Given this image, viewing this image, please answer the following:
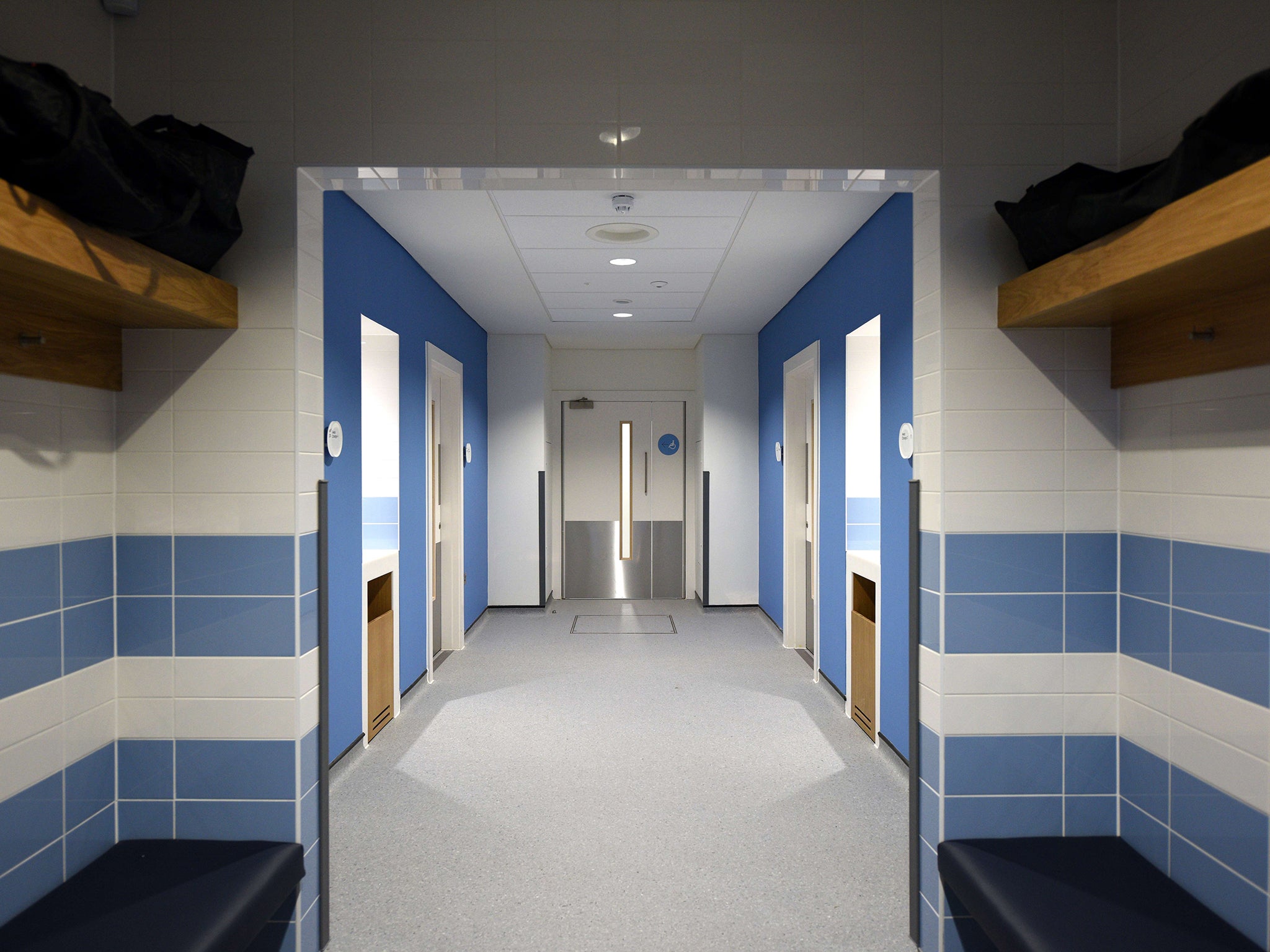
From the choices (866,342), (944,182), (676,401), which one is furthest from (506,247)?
(676,401)

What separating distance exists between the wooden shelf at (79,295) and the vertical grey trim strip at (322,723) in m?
0.55

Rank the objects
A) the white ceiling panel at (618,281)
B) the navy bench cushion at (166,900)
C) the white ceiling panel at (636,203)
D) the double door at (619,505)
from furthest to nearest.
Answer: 1. the double door at (619,505)
2. the white ceiling panel at (618,281)
3. the white ceiling panel at (636,203)
4. the navy bench cushion at (166,900)

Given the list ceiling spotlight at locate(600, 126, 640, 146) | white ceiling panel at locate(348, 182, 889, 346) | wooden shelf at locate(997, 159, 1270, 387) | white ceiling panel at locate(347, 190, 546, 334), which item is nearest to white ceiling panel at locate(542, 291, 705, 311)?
white ceiling panel at locate(348, 182, 889, 346)

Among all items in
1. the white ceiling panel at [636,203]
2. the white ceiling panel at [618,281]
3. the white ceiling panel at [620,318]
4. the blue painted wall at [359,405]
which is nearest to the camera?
the blue painted wall at [359,405]

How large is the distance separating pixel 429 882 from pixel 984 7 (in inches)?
118

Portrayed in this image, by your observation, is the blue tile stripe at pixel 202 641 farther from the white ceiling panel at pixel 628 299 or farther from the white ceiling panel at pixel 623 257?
the white ceiling panel at pixel 628 299

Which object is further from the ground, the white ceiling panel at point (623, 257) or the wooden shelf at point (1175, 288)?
the white ceiling panel at point (623, 257)

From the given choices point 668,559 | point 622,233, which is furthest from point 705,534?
point 622,233

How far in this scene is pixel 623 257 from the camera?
13.7 ft

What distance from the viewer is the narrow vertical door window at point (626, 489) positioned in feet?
24.7

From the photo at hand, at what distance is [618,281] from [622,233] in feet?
3.14

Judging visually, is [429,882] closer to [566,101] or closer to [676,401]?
[566,101]

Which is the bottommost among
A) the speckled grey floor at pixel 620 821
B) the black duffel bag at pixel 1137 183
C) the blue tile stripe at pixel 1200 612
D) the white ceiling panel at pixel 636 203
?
the speckled grey floor at pixel 620 821

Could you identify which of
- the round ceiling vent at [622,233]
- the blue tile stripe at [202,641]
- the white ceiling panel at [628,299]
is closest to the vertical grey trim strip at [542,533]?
the white ceiling panel at [628,299]
